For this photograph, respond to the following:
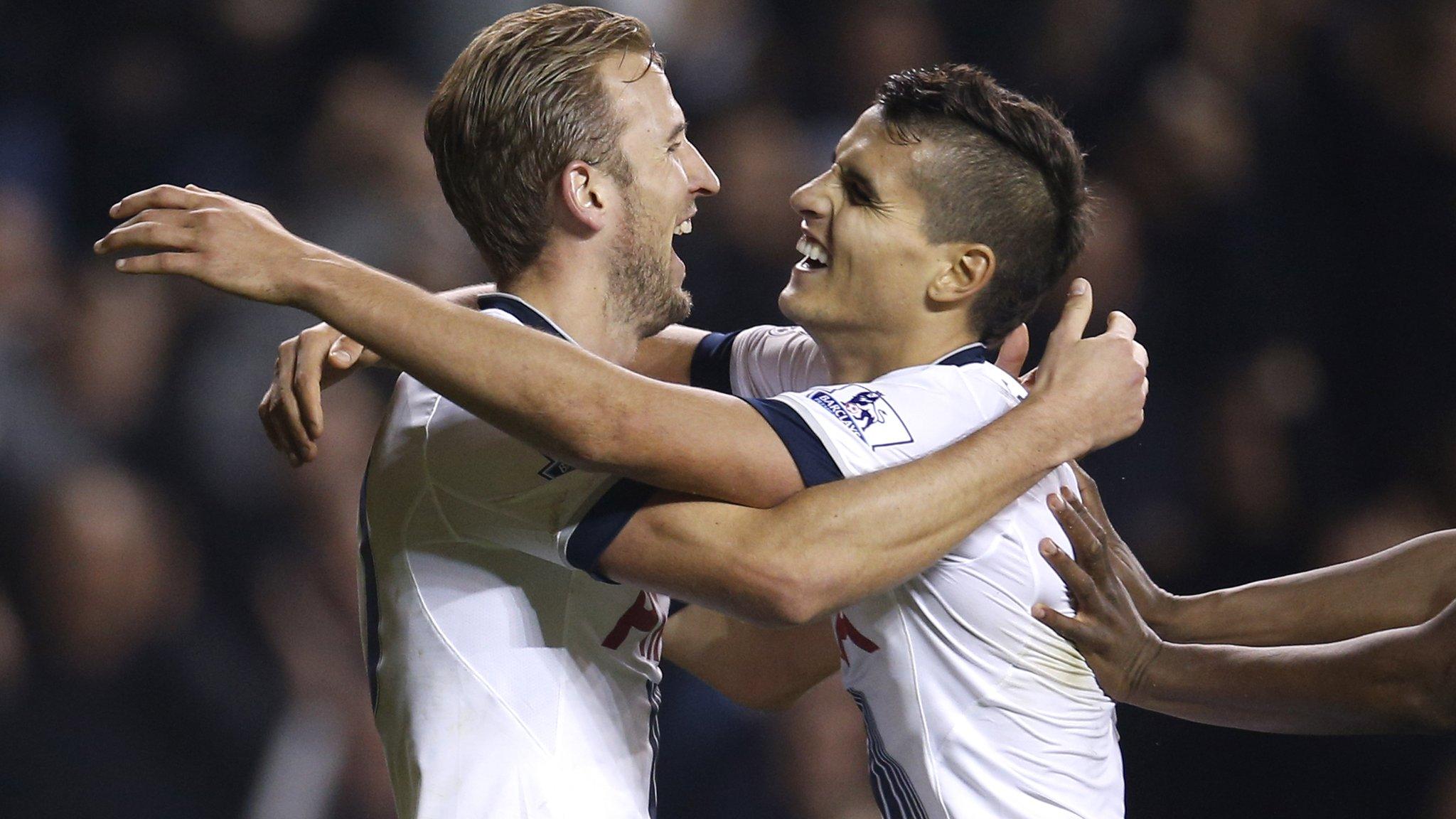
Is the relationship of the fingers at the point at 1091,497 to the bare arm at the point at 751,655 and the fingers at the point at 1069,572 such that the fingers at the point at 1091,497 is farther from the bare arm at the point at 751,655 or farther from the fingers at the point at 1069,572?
the bare arm at the point at 751,655

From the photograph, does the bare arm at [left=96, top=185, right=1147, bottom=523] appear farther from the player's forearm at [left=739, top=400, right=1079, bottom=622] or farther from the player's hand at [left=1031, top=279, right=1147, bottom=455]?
the player's hand at [left=1031, top=279, right=1147, bottom=455]

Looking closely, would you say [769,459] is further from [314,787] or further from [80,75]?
[80,75]

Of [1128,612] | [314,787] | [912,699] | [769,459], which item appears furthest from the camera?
[314,787]

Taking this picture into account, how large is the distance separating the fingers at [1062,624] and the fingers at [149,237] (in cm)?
118

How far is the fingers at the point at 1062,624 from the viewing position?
74.2 inches

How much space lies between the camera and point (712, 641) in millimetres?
2539

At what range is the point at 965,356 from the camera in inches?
80.0

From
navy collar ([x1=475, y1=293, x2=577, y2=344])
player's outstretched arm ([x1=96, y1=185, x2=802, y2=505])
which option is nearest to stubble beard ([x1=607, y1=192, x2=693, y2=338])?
navy collar ([x1=475, y1=293, x2=577, y2=344])

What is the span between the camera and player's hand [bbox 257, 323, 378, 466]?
6.24 feet

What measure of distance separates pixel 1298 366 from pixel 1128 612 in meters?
2.26

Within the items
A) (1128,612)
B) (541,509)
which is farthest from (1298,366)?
(541,509)

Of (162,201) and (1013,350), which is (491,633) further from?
(1013,350)

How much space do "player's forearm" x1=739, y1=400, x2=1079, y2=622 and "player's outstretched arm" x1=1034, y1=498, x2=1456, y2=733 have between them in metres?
0.29

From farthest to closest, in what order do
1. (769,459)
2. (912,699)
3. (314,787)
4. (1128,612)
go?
(314,787) < (1128,612) < (912,699) < (769,459)
